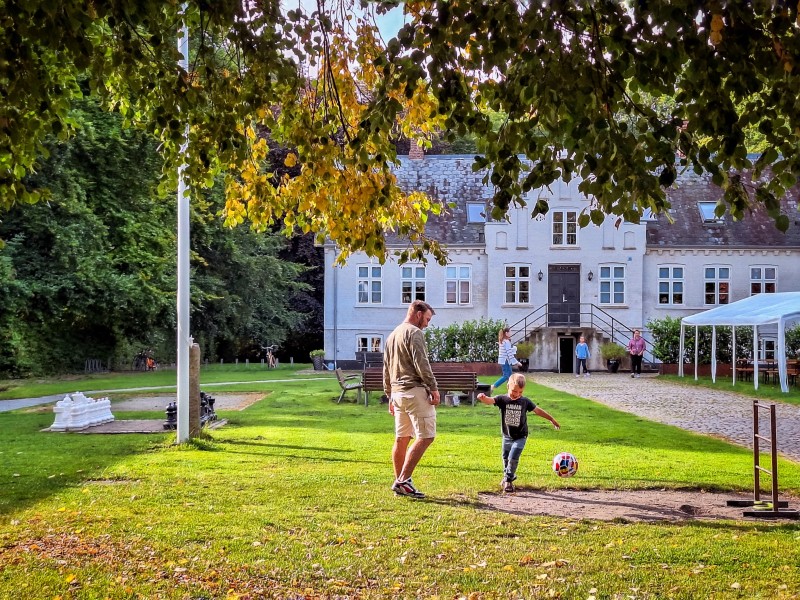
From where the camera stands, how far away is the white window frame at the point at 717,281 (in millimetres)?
41562

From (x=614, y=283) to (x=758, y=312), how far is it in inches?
607

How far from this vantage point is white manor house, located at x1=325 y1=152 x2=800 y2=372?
41.5 meters

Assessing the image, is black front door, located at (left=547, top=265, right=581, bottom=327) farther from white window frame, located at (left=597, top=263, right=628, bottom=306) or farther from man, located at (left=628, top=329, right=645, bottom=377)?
man, located at (left=628, top=329, right=645, bottom=377)

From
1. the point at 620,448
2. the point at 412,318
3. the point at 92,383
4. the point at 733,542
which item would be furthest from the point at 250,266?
the point at 733,542

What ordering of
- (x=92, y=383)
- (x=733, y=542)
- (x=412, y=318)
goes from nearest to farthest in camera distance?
(x=733, y=542), (x=412, y=318), (x=92, y=383)

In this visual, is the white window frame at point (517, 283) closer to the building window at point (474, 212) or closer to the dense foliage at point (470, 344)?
the building window at point (474, 212)

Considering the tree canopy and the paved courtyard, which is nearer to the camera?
the tree canopy

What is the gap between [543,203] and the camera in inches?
229

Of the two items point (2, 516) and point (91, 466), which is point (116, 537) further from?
point (91, 466)

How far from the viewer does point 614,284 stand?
41781 millimetres

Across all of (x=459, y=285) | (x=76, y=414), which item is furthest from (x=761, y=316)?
(x=459, y=285)

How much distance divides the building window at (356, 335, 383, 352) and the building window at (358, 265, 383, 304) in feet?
5.59

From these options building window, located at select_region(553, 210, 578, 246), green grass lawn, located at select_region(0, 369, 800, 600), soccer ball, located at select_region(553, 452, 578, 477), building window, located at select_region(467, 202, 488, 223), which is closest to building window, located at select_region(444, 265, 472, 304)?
building window, located at select_region(467, 202, 488, 223)

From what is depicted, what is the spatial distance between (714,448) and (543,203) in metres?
8.90
